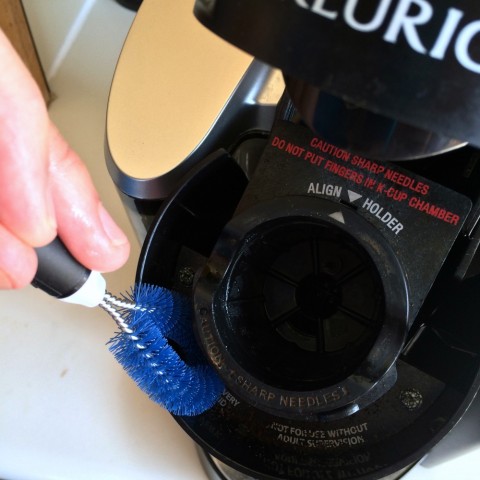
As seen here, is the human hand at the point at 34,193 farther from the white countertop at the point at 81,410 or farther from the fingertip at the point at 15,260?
the white countertop at the point at 81,410

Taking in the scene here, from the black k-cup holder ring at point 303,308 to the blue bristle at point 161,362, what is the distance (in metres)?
0.04

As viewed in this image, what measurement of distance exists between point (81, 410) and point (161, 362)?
6.7 inches

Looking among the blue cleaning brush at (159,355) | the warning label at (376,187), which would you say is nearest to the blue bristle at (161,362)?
the blue cleaning brush at (159,355)

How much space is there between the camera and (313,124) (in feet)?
0.95

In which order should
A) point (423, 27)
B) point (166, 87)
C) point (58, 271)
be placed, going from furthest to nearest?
1. point (166, 87)
2. point (58, 271)
3. point (423, 27)

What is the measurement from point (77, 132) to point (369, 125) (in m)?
0.46

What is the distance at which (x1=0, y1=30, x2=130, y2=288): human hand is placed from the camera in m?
0.30

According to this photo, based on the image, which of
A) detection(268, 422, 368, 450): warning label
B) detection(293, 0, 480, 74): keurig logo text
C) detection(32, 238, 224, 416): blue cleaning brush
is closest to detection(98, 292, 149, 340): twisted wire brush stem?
detection(32, 238, 224, 416): blue cleaning brush

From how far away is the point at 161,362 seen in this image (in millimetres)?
407

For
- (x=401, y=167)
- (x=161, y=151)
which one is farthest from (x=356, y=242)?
(x=161, y=151)

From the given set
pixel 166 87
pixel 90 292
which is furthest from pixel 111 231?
pixel 166 87

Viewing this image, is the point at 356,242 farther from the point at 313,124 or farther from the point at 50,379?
the point at 50,379

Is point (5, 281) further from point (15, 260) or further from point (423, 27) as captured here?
point (423, 27)

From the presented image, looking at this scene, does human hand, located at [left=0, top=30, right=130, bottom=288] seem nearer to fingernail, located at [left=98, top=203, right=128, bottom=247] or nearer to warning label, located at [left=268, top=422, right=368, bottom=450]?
fingernail, located at [left=98, top=203, right=128, bottom=247]
